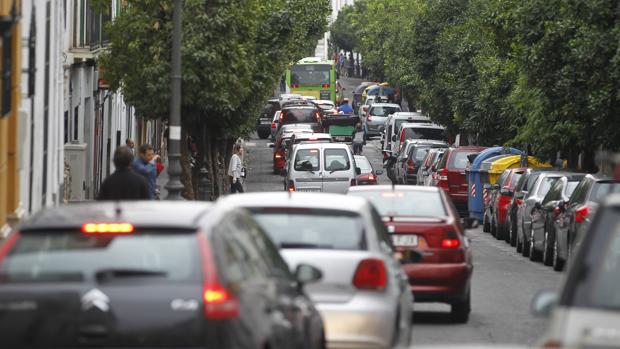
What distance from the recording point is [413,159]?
168ft

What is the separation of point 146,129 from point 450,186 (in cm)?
2048

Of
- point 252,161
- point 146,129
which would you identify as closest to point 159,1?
point 146,129

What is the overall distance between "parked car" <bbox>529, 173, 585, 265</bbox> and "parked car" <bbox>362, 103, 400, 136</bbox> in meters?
56.7

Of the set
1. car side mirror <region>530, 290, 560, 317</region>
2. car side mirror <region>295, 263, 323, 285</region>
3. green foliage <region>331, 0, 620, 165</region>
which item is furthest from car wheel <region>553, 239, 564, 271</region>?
car side mirror <region>530, 290, 560, 317</region>

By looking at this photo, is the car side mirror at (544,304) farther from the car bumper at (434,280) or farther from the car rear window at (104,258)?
the car bumper at (434,280)

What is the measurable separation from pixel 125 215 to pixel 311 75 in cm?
9105

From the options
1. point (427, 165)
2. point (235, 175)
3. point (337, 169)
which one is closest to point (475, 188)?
point (337, 169)

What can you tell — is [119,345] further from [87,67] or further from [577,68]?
[87,67]

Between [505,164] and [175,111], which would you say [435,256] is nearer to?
[175,111]

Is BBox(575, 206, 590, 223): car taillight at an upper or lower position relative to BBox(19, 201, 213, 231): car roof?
lower

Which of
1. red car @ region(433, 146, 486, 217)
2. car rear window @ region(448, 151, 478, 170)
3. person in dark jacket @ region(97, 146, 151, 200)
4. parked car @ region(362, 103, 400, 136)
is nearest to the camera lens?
person in dark jacket @ region(97, 146, 151, 200)

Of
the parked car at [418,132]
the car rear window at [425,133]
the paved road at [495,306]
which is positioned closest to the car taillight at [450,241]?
the paved road at [495,306]

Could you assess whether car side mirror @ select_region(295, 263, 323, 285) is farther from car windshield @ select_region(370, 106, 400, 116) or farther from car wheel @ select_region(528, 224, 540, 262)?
car windshield @ select_region(370, 106, 400, 116)

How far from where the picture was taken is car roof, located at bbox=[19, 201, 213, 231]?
866cm
